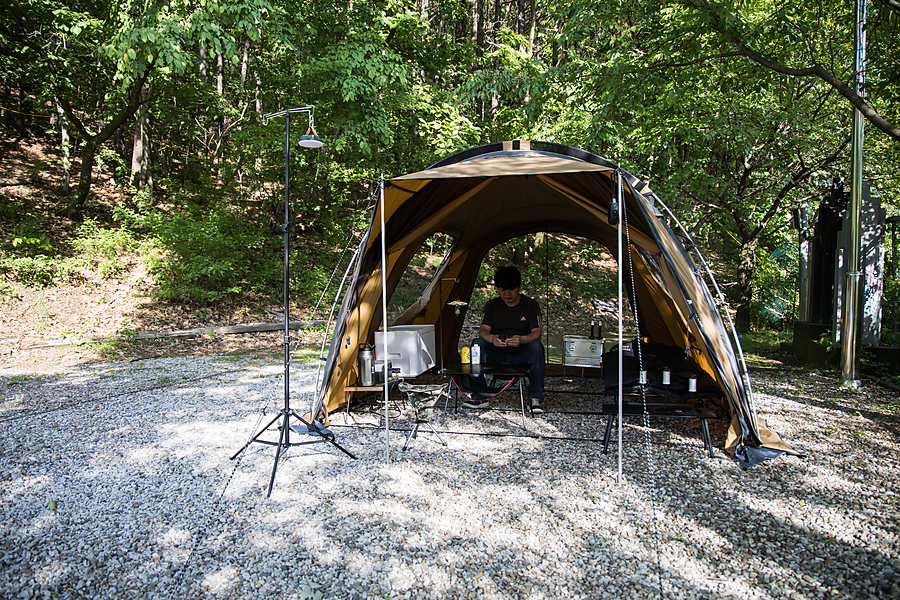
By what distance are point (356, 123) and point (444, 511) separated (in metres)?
7.28

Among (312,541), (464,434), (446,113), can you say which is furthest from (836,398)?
(446,113)

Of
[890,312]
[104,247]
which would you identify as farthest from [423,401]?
[104,247]

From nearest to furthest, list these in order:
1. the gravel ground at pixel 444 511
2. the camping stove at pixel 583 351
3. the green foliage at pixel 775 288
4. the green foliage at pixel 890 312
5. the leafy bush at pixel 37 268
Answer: the gravel ground at pixel 444 511 → the camping stove at pixel 583 351 → the green foliage at pixel 890 312 → the leafy bush at pixel 37 268 → the green foliage at pixel 775 288

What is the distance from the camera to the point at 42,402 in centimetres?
495

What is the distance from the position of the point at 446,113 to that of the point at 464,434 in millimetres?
6942

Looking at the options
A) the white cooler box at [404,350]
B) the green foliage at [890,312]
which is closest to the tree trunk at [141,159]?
the white cooler box at [404,350]

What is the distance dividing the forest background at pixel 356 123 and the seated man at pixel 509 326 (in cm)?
271

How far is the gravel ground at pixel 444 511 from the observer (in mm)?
2225

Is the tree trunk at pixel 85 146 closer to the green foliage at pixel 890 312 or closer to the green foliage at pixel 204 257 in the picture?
the green foliage at pixel 204 257

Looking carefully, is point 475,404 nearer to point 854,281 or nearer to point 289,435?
point 289,435

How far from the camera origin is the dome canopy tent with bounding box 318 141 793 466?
3578 mm

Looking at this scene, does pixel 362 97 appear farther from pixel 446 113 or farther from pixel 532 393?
pixel 532 393

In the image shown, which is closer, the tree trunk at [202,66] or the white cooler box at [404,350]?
the white cooler box at [404,350]

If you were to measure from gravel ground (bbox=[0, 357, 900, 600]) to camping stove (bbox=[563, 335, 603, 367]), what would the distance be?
113 centimetres
